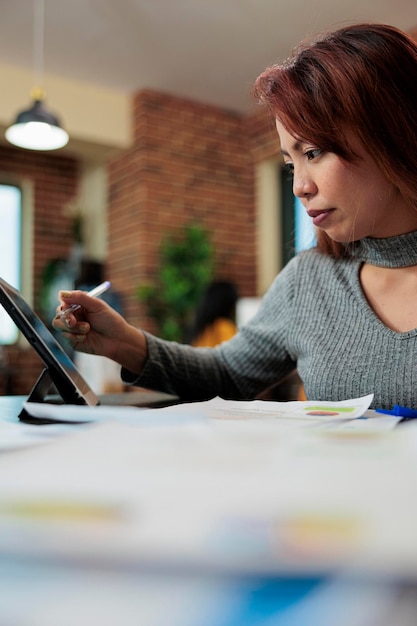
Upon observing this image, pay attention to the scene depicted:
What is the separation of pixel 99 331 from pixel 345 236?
0.41 m

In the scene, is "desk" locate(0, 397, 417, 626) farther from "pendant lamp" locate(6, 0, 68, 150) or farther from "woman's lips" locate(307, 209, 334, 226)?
"pendant lamp" locate(6, 0, 68, 150)

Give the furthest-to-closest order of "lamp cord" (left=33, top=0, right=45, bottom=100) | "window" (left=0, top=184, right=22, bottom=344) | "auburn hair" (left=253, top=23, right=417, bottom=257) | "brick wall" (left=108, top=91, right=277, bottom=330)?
"window" (left=0, top=184, right=22, bottom=344) < "brick wall" (left=108, top=91, right=277, bottom=330) < "lamp cord" (left=33, top=0, right=45, bottom=100) < "auburn hair" (left=253, top=23, right=417, bottom=257)

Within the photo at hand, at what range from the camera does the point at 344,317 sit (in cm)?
100

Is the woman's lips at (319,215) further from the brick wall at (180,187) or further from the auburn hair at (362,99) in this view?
the brick wall at (180,187)

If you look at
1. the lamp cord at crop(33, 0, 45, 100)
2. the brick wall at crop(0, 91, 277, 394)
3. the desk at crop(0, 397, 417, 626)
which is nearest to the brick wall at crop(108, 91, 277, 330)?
the brick wall at crop(0, 91, 277, 394)

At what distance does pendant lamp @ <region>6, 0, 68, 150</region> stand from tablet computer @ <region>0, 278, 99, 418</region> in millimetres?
2742

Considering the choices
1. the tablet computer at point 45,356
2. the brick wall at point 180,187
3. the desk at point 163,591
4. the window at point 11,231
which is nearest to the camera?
the desk at point 163,591

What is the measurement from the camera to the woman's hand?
956 millimetres

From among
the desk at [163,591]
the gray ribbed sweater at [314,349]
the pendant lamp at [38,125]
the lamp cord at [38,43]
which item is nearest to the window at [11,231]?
the lamp cord at [38,43]

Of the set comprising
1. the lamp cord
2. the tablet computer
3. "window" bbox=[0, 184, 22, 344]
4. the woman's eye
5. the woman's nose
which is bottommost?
the tablet computer

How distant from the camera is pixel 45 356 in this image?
73 centimetres

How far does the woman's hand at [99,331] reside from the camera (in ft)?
3.14

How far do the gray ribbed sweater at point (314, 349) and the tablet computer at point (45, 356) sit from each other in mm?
232

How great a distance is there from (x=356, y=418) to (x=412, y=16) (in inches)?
151
